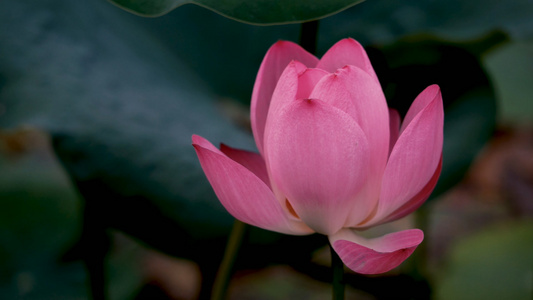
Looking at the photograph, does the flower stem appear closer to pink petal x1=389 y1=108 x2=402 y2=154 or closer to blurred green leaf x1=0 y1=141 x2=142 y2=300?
pink petal x1=389 y1=108 x2=402 y2=154

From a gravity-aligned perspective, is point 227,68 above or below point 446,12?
below

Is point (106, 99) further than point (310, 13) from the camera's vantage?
Yes

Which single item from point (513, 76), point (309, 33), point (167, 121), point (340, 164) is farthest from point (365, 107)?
point (513, 76)

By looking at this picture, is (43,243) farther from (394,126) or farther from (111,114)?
(394,126)

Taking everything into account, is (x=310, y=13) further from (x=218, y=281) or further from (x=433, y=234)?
(x=433, y=234)

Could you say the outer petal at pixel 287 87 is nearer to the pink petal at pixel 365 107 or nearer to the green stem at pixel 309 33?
the pink petal at pixel 365 107

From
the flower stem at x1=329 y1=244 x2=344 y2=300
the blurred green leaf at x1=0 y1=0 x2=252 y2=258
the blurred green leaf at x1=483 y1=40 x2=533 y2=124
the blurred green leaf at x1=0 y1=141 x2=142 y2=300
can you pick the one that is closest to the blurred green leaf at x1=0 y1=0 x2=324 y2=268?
the blurred green leaf at x1=0 y1=0 x2=252 y2=258

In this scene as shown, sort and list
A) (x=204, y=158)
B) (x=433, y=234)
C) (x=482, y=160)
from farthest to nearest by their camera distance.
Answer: (x=482, y=160) → (x=433, y=234) → (x=204, y=158)

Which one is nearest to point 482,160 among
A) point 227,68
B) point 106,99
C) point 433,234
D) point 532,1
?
point 433,234
